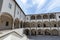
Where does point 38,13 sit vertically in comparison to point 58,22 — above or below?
above

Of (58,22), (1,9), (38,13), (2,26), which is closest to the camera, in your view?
(1,9)

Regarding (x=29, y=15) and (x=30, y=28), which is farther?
(x=29, y=15)

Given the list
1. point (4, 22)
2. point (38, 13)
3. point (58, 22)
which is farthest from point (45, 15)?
point (4, 22)

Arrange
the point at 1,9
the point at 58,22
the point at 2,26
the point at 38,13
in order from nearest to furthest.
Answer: the point at 1,9, the point at 2,26, the point at 58,22, the point at 38,13

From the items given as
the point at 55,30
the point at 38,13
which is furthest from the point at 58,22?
the point at 38,13

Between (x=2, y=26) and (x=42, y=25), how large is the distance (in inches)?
589

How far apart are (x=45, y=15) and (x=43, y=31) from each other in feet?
22.0

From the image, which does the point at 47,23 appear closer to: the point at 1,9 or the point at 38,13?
the point at 38,13

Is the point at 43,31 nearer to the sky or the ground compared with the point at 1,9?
nearer to the ground

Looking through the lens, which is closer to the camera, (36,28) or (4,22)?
(4,22)

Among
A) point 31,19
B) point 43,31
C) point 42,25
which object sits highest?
point 31,19

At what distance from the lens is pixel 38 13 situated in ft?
91.2

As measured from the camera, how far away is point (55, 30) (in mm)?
25891

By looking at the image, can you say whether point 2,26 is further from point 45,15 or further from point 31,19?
point 45,15
